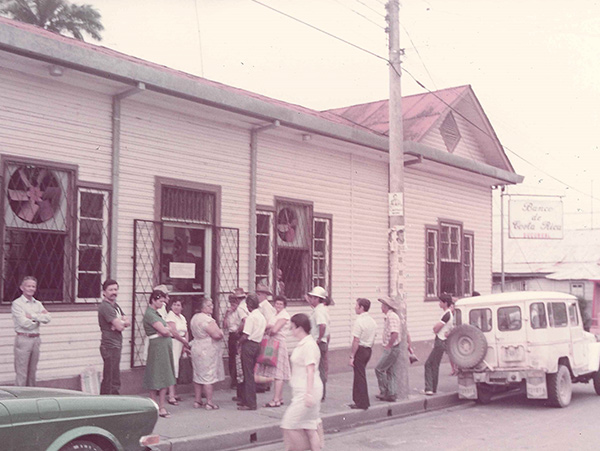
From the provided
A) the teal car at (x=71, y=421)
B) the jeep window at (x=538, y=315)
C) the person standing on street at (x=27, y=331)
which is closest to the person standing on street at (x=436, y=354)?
the jeep window at (x=538, y=315)

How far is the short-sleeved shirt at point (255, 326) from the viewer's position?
35.1 feet

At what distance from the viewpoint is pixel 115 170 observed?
438 inches

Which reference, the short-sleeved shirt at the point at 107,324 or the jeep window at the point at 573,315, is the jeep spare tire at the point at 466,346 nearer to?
the jeep window at the point at 573,315

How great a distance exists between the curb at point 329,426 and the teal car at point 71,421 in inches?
35.8

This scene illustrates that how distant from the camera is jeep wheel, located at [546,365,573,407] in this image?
11969 millimetres

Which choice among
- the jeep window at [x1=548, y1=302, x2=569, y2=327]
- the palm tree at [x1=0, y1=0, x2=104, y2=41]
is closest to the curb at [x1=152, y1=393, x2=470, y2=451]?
the jeep window at [x1=548, y1=302, x2=569, y2=327]

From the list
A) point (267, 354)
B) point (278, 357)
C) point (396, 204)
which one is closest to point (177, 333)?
point (267, 354)

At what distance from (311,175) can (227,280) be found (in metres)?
3.20

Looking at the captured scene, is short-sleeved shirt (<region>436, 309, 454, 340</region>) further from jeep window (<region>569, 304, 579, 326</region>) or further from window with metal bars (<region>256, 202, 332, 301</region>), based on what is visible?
window with metal bars (<region>256, 202, 332, 301</region>)

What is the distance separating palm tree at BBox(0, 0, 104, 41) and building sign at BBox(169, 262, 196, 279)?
83.2 feet

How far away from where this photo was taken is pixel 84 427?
5.77 m

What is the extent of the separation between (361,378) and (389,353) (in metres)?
1.09

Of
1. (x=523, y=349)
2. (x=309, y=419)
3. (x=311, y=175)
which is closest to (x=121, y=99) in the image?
(x=311, y=175)

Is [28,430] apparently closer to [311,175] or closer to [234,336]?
[234,336]
